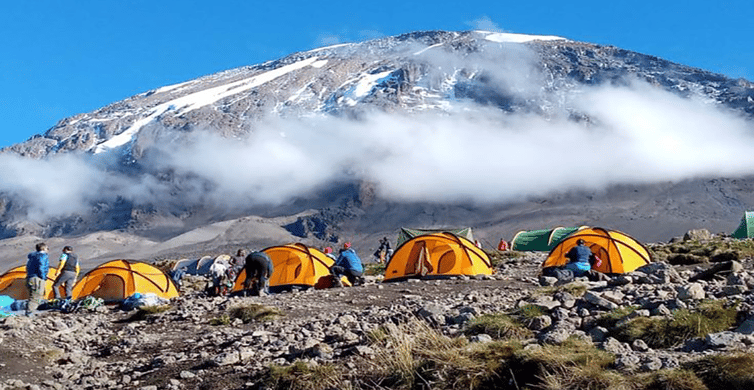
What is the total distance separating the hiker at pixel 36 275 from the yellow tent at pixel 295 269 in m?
5.18

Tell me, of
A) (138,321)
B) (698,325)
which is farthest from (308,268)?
(698,325)

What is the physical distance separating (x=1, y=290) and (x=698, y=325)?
2028cm

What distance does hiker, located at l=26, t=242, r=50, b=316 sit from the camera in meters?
16.7

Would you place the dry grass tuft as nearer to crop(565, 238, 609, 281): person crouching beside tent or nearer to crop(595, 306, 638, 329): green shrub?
crop(595, 306, 638, 329): green shrub

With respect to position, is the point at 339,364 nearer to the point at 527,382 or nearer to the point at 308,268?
the point at 527,382

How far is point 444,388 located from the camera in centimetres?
754

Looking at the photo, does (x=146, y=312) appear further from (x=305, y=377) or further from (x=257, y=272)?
(x=305, y=377)

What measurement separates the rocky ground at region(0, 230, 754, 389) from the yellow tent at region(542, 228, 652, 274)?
536 cm

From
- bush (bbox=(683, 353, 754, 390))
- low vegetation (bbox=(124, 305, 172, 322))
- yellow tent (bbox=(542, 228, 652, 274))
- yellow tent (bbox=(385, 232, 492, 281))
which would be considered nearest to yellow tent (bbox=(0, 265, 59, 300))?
low vegetation (bbox=(124, 305, 172, 322))

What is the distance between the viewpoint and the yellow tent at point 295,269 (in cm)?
2109

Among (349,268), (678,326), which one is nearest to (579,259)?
(349,268)

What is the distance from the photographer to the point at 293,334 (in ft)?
37.6

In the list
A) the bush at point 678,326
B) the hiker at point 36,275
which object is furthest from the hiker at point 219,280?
the bush at point 678,326

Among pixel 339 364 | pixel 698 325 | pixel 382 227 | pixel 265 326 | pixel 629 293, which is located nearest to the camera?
pixel 698 325
